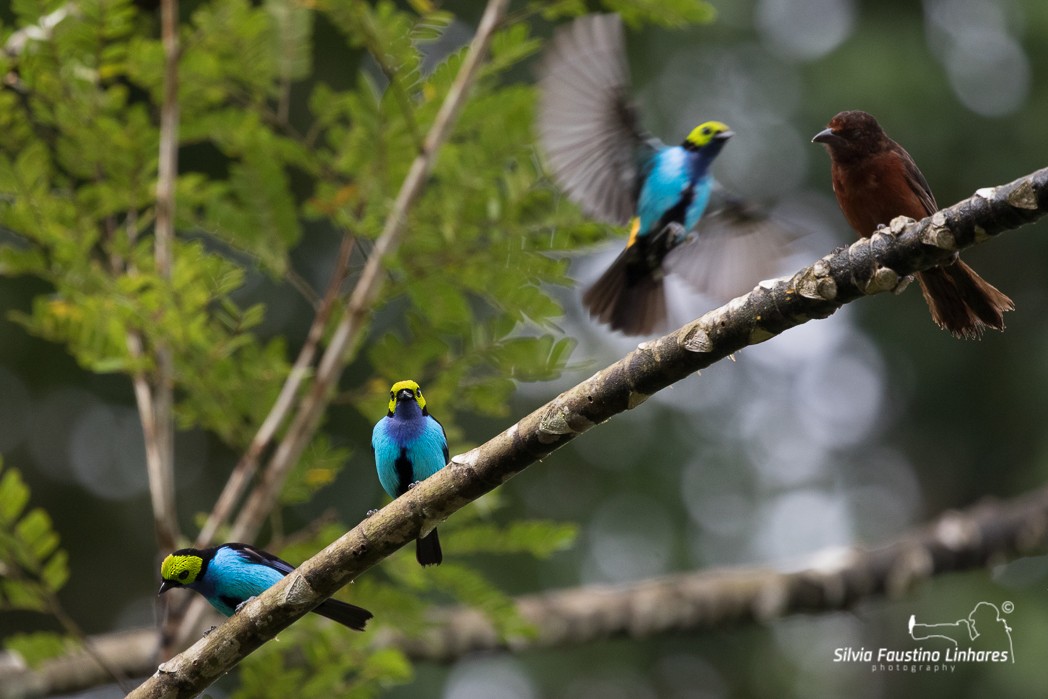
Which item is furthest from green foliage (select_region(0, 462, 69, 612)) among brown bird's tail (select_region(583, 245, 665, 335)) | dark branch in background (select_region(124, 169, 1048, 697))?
brown bird's tail (select_region(583, 245, 665, 335))

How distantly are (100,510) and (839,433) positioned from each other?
20.8 ft

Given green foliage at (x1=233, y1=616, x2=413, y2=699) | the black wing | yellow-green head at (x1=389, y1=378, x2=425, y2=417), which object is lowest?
green foliage at (x1=233, y1=616, x2=413, y2=699)

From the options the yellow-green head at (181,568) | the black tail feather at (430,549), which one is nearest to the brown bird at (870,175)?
the black tail feather at (430,549)

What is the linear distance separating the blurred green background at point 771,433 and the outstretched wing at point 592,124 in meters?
3.92

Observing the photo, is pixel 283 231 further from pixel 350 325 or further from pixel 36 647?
pixel 36 647

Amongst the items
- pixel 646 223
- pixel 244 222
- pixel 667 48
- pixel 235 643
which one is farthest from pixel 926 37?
pixel 235 643

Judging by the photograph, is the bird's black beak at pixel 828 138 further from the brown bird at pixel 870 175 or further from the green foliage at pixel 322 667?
the green foliage at pixel 322 667

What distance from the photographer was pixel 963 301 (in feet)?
10.0

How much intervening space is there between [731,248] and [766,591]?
2.46 metres

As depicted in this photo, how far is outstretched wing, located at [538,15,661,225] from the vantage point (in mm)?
4359

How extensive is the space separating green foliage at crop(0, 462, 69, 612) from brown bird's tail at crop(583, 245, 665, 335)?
6.76ft

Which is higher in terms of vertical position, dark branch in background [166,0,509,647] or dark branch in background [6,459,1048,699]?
dark branch in background [166,0,509,647]

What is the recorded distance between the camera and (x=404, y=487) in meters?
3.54

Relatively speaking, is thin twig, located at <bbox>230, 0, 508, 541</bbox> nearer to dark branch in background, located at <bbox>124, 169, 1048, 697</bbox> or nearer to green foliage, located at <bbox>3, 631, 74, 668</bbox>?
green foliage, located at <bbox>3, 631, 74, 668</bbox>
